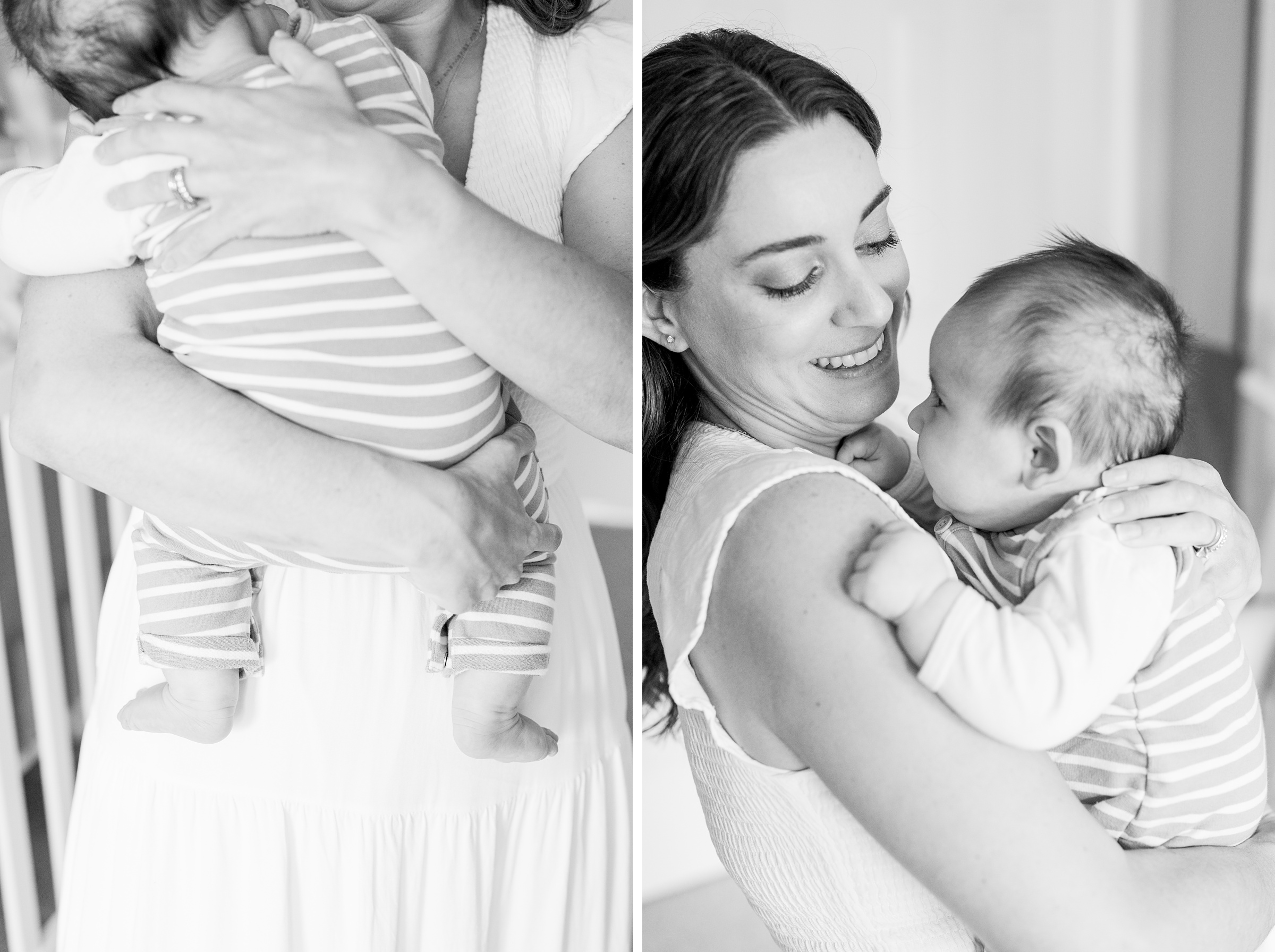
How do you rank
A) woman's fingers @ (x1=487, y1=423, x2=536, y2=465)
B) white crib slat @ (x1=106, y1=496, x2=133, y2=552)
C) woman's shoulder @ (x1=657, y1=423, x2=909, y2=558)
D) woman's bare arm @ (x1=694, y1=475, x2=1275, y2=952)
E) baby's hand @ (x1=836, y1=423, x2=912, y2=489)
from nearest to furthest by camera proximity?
woman's bare arm @ (x1=694, y1=475, x2=1275, y2=952) → woman's shoulder @ (x1=657, y1=423, x2=909, y2=558) → woman's fingers @ (x1=487, y1=423, x2=536, y2=465) → baby's hand @ (x1=836, y1=423, x2=912, y2=489) → white crib slat @ (x1=106, y1=496, x2=133, y2=552)

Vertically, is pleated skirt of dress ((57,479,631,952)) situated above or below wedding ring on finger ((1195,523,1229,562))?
below

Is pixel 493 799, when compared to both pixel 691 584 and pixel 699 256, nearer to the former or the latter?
pixel 691 584

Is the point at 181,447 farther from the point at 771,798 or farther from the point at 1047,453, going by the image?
the point at 1047,453

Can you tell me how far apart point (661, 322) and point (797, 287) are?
0.48ft

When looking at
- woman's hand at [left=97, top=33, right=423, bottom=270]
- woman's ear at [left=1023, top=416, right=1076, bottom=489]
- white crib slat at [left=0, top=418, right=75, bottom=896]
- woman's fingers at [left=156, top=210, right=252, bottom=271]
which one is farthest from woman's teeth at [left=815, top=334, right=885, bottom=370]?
white crib slat at [left=0, top=418, right=75, bottom=896]

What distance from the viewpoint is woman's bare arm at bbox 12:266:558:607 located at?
→ 0.88 meters

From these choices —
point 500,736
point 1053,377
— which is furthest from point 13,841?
point 1053,377

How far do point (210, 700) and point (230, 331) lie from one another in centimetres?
34

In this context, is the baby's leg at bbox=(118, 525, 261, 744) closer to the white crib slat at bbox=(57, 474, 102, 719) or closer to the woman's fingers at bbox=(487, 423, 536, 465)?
the woman's fingers at bbox=(487, 423, 536, 465)

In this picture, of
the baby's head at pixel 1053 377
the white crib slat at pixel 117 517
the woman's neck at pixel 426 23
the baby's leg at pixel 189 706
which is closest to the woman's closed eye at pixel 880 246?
the baby's head at pixel 1053 377

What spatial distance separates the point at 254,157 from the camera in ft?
2.79

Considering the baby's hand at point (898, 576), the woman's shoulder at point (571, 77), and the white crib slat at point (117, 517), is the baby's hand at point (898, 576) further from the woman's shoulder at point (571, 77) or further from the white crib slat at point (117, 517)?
the white crib slat at point (117, 517)

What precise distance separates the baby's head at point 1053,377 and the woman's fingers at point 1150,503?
4cm

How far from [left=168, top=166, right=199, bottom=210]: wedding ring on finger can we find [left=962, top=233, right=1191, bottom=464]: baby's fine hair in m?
0.65
